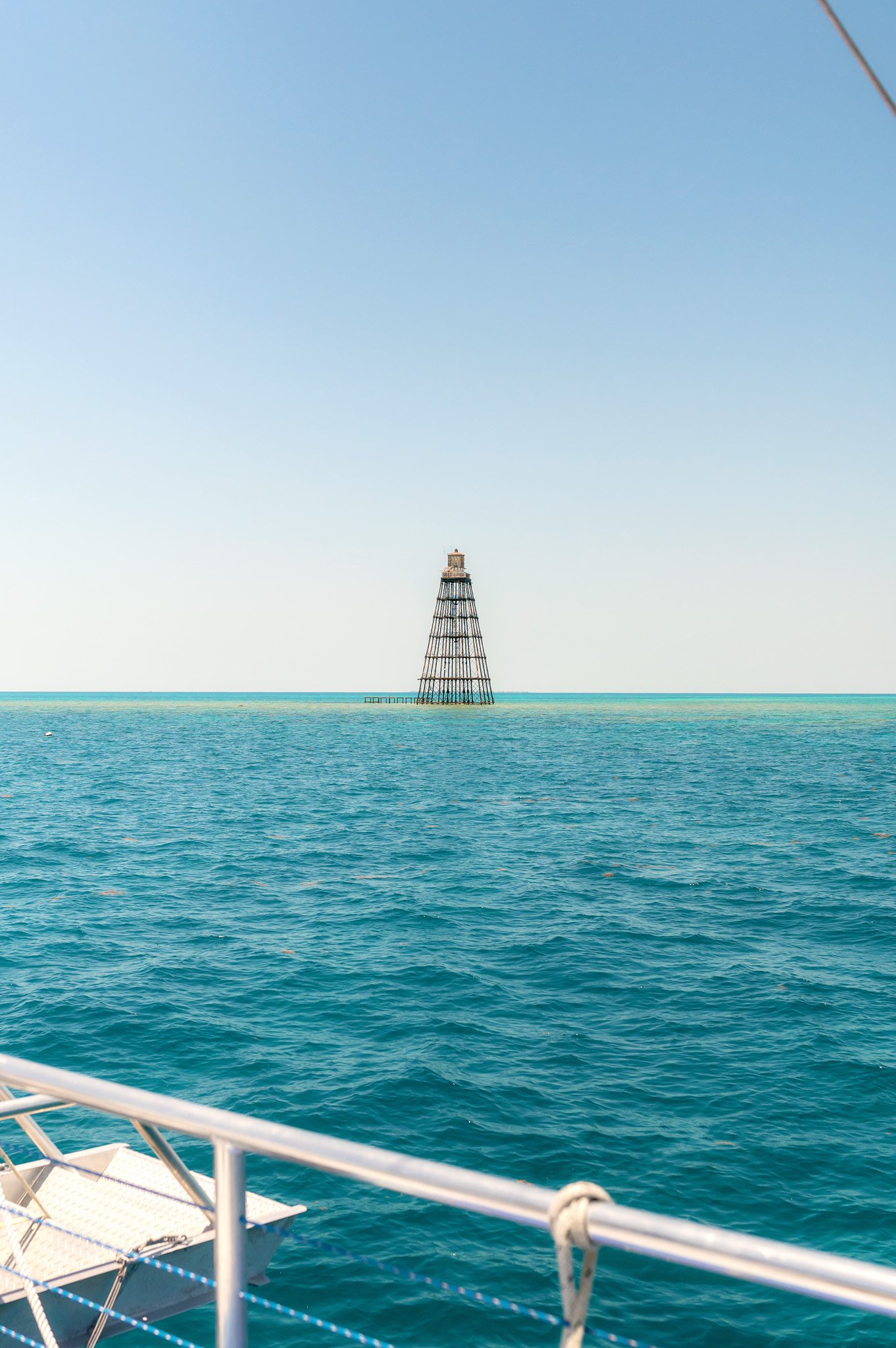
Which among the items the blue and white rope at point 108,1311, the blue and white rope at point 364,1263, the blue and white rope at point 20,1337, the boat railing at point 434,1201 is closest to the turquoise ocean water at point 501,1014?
the blue and white rope at point 20,1337

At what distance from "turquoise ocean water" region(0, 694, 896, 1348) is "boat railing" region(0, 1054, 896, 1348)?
24.0ft

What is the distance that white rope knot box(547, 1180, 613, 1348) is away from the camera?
2049 millimetres

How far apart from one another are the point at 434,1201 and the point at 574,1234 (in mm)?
432

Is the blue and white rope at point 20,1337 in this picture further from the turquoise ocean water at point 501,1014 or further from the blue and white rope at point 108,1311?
the turquoise ocean water at point 501,1014

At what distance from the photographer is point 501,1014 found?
655 inches

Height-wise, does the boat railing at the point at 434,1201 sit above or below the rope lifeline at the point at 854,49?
below

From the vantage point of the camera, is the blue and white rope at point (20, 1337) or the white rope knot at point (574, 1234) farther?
the blue and white rope at point (20, 1337)

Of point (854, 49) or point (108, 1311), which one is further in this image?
point (854, 49)

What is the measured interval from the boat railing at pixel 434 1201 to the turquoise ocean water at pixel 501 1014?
7.32 m

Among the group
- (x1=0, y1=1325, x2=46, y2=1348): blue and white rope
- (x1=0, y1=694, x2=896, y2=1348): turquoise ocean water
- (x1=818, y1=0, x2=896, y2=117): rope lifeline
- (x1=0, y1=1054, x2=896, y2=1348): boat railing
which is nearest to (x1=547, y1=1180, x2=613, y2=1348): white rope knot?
(x1=0, y1=1054, x2=896, y2=1348): boat railing

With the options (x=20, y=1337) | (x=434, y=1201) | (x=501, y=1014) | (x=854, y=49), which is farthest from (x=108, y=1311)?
(x=501, y=1014)

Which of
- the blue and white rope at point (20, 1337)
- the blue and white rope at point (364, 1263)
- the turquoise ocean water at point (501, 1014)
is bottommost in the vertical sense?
the turquoise ocean water at point (501, 1014)

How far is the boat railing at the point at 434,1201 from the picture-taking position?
185 cm

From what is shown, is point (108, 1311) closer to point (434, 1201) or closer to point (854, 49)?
point (434, 1201)
